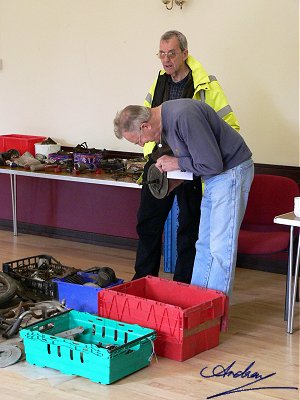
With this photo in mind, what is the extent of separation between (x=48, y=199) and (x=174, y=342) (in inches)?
127

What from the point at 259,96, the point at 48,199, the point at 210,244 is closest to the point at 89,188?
the point at 48,199

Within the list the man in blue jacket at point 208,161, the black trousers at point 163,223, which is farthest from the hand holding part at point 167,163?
the black trousers at point 163,223

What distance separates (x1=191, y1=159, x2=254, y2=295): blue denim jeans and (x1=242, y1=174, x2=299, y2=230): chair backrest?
104cm

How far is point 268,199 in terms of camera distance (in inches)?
207

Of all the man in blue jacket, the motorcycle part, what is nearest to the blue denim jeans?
the man in blue jacket

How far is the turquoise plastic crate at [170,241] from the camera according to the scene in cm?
556

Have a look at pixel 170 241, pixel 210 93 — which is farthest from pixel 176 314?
pixel 170 241

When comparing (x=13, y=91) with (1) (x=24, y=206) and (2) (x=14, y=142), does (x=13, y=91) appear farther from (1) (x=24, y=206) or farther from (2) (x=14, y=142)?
(1) (x=24, y=206)

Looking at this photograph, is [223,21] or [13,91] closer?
[223,21]

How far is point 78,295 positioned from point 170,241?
122 centimetres

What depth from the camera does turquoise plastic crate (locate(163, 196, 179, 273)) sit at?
18.2 feet

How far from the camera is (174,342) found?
3.87 metres

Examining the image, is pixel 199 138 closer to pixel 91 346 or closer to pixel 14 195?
pixel 91 346

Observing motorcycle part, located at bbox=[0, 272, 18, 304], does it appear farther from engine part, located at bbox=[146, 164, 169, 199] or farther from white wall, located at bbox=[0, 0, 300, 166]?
white wall, located at bbox=[0, 0, 300, 166]
